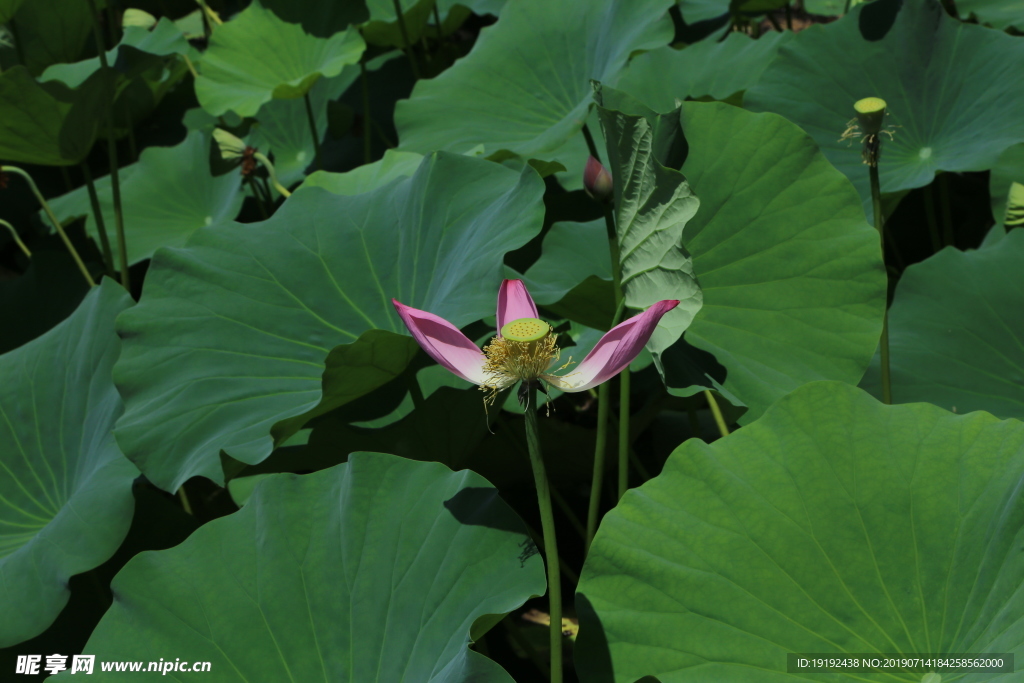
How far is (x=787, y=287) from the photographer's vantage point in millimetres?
1343

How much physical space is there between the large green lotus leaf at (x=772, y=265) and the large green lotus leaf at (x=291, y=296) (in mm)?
331

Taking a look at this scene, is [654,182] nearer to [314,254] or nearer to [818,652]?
[818,652]

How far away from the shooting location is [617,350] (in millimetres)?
784

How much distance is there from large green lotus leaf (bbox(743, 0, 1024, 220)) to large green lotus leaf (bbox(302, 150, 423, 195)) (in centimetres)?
85

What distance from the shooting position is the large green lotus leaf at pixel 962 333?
4.62 feet

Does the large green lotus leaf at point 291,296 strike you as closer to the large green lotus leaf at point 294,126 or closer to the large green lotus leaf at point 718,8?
the large green lotus leaf at point 294,126

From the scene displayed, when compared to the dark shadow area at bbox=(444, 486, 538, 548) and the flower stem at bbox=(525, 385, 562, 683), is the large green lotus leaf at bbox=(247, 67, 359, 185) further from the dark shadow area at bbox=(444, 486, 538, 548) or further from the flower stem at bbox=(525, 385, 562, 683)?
the flower stem at bbox=(525, 385, 562, 683)

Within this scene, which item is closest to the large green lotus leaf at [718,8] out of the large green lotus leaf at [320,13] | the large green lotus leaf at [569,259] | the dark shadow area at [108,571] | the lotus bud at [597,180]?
the large green lotus leaf at [320,13]

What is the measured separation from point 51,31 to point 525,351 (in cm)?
324

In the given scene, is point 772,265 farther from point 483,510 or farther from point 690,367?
point 483,510

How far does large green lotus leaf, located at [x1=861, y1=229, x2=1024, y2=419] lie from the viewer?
1.41 m

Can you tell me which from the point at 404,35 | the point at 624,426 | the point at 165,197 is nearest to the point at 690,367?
the point at 624,426

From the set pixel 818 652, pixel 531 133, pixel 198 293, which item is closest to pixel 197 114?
pixel 531 133

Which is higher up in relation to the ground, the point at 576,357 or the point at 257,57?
the point at 257,57
